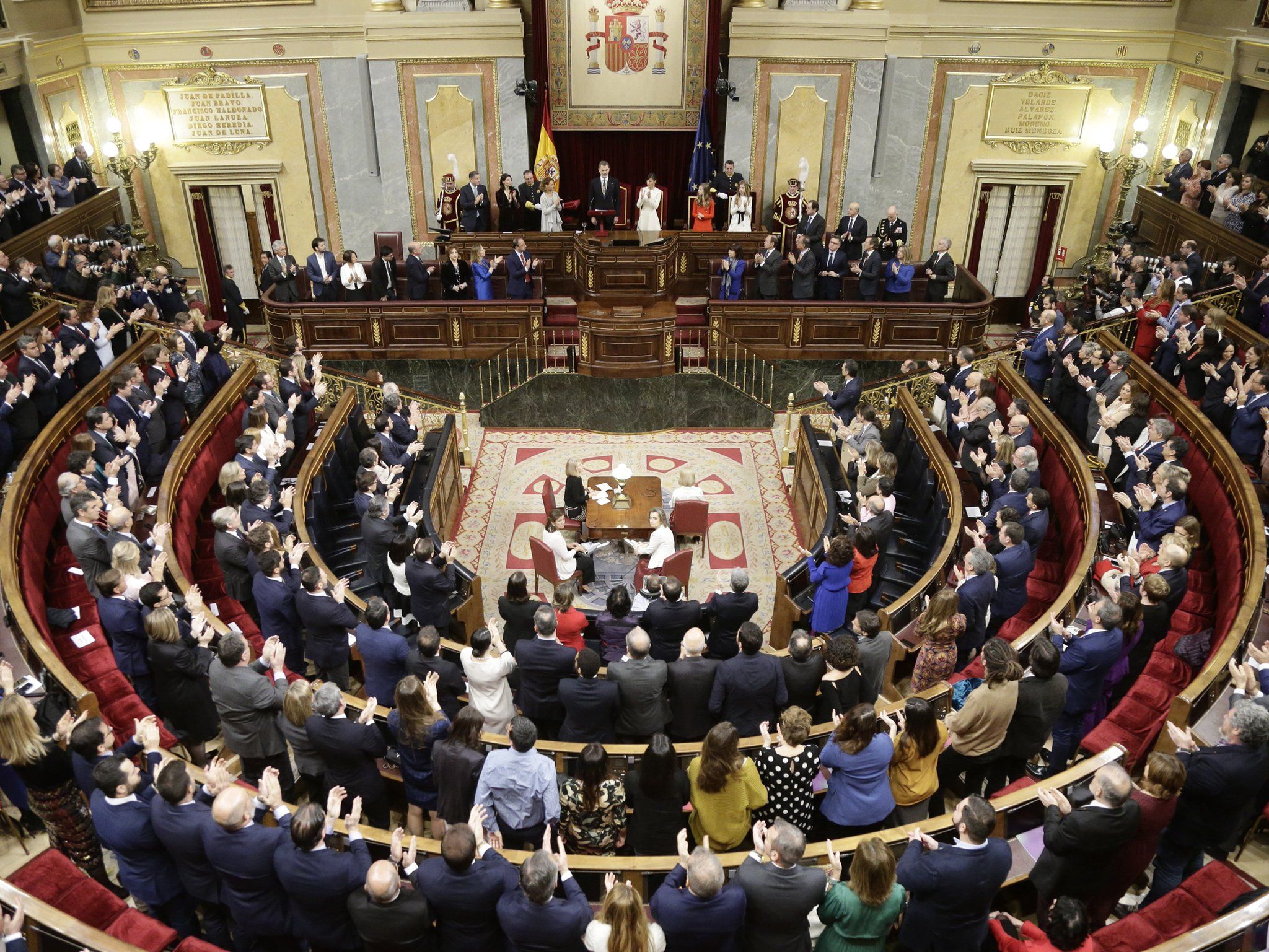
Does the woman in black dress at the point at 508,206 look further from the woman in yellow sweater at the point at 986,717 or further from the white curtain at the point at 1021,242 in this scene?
the woman in yellow sweater at the point at 986,717

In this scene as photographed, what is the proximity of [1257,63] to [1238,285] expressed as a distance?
4.04 meters

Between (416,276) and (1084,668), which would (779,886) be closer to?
(1084,668)

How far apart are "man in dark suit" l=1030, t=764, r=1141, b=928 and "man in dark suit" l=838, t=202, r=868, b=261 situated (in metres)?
10.2

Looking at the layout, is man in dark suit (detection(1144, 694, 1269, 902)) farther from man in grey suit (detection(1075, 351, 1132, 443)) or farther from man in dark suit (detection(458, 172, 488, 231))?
man in dark suit (detection(458, 172, 488, 231))

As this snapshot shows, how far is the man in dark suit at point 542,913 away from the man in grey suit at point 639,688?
5.08 feet

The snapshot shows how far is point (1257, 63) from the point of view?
1250 cm

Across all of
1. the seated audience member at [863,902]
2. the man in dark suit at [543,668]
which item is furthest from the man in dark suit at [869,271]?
the seated audience member at [863,902]

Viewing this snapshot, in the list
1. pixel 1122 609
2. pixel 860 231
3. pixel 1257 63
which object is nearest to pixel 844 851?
pixel 1122 609

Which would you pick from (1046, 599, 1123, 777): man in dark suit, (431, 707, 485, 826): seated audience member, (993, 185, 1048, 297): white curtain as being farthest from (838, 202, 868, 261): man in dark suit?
(431, 707, 485, 826): seated audience member

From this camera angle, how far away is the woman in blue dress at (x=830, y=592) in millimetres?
6902

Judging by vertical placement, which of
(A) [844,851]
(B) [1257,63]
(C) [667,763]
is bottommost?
(A) [844,851]

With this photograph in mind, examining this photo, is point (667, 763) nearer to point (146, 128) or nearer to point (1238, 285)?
point (1238, 285)

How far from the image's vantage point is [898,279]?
12.5 m

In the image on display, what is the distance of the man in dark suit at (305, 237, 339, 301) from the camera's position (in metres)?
12.5
